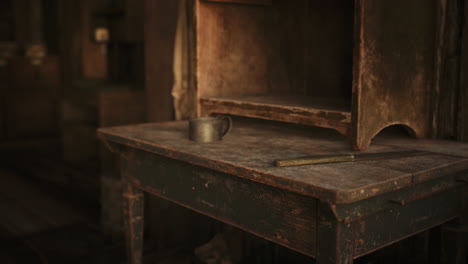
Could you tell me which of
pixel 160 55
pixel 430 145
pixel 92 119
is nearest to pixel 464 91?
pixel 430 145

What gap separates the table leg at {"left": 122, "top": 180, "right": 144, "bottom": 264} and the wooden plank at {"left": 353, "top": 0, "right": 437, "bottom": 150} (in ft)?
3.63

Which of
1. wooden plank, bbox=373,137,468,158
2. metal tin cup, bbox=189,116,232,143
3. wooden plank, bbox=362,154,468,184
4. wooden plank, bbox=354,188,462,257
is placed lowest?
wooden plank, bbox=354,188,462,257

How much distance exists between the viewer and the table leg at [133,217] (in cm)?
239

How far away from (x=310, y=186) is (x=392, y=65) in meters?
0.73

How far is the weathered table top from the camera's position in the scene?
4.77 feet

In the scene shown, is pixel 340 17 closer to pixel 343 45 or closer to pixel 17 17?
pixel 343 45

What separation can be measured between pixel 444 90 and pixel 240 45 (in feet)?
3.24

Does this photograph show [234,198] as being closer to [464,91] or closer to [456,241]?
[456,241]

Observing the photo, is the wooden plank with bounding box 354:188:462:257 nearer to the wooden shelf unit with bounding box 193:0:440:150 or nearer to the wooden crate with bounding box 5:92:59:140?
the wooden shelf unit with bounding box 193:0:440:150

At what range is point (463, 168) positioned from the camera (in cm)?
172

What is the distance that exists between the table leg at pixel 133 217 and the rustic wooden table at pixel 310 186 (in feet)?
0.29

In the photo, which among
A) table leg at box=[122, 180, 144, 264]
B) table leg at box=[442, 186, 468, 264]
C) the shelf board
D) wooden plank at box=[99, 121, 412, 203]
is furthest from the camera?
table leg at box=[122, 180, 144, 264]

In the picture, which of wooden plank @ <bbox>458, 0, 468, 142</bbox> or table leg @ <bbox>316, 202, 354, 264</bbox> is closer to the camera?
table leg @ <bbox>316, 202, 354, 264</bbox>

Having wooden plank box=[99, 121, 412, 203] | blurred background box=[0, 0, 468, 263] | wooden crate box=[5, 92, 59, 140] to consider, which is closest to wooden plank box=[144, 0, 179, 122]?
blurred background box=[0, 0, 468, 263]
